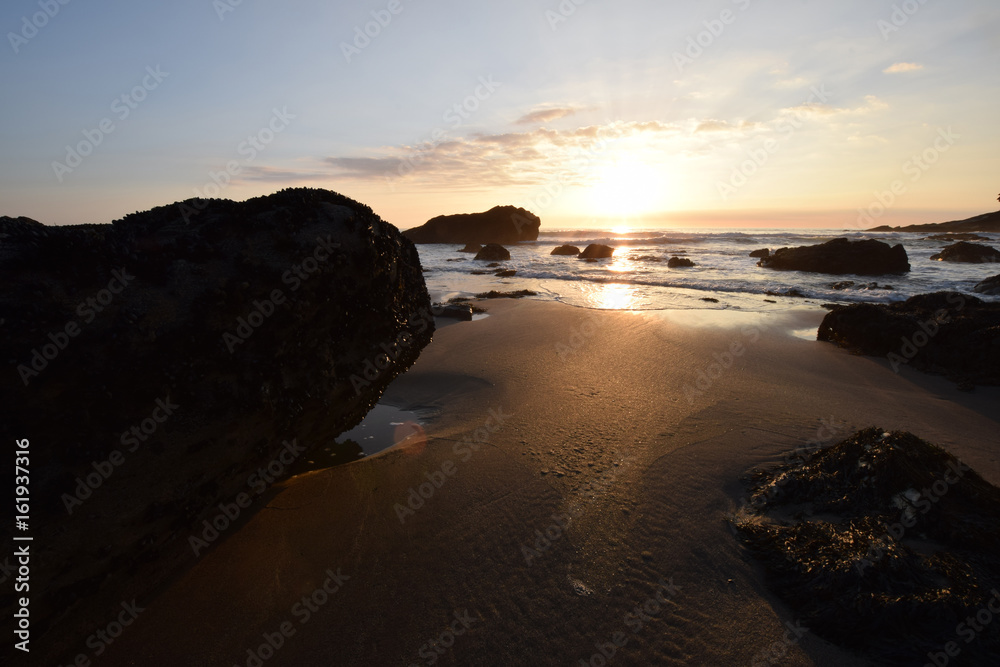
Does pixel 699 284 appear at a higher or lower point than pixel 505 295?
lower

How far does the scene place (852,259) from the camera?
79.3 ft

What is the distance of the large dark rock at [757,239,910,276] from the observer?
23.8m

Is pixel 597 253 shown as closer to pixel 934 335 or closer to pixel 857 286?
pixel 857 286

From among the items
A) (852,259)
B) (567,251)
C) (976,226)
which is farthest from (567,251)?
(976,226)

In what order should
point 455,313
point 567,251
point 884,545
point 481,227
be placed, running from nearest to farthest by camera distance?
point 884,545 → point 455,313 → point 567,251 → point 481,227

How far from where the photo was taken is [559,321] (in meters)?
11.9

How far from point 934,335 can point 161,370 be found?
1146cm

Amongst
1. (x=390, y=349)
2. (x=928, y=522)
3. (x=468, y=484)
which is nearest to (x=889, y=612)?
(x=928, y=522)

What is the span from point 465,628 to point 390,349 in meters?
2.53

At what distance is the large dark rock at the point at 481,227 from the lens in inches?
2613

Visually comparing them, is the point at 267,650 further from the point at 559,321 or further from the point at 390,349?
the point at 559,321

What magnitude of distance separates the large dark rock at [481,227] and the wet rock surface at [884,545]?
61913 millimetres

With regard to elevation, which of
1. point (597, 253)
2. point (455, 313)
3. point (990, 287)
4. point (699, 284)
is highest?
point (597, 253)

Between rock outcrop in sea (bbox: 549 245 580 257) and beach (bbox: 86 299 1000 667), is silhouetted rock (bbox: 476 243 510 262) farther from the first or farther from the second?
beach (bbox: 86 299 1000 667)
